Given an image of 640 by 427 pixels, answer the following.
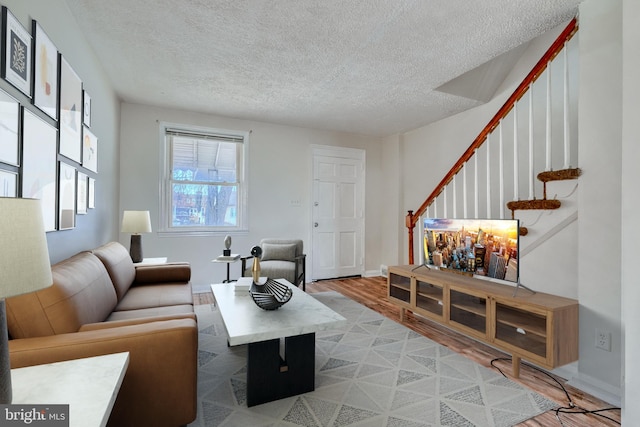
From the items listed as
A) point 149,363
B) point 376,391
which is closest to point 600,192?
point 376,391

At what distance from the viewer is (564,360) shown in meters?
1.92

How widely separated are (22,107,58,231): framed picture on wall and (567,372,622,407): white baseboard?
3.26m

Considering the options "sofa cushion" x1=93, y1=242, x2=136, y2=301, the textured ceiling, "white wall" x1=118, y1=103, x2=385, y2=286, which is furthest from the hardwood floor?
the textured ceiling

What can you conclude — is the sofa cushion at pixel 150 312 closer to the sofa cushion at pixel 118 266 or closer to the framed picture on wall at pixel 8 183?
the sofa cushion at pixel 118 266

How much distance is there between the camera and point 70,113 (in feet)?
6.77

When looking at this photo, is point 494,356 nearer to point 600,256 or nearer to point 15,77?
point 600,256

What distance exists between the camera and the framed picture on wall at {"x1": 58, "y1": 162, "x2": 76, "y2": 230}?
1.94m

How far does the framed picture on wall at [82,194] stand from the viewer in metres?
2.28

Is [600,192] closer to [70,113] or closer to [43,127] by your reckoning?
[43,127]

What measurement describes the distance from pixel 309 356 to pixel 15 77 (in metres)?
2.11

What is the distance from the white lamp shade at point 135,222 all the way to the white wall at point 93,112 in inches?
8.1

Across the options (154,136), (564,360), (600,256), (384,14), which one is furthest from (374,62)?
(154,136)

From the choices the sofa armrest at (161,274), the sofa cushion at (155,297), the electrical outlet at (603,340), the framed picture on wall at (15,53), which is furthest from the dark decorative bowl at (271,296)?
the electrical outlet at (603,340)

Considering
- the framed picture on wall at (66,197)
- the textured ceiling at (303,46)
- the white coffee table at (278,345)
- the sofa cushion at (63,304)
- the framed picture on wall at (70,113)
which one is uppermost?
the textured ceiling at (303,46)
